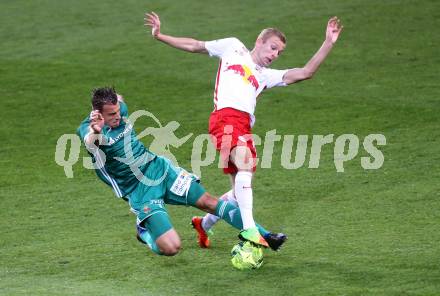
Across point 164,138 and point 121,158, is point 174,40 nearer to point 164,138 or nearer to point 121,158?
point 121,158

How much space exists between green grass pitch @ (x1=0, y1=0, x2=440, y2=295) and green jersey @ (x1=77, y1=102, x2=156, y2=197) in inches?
27.5

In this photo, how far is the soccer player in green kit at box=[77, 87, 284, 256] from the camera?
812 cm

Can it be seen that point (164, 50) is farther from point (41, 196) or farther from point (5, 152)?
point (41, 196)

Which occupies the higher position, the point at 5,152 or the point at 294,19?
the point at 294,19

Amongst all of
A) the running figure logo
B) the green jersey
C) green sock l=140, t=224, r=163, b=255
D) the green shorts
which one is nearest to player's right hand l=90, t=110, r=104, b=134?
the green jersey

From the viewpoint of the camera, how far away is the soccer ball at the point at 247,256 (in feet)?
26.1

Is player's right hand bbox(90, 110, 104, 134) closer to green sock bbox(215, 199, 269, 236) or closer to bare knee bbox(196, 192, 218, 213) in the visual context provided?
bare knee bbox(196, 192, 218, 213)

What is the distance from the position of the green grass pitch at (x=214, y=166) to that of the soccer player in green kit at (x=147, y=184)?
1.02 ft

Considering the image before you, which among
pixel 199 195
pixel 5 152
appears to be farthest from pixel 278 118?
pixel 199 195

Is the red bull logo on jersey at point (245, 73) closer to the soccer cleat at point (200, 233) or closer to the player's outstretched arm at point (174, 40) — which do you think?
the player's outstretched arm at point (174, 40)

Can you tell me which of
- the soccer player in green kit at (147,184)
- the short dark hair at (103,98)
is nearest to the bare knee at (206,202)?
the soccer player in green kit at (147,184)

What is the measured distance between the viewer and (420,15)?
55.8 feet

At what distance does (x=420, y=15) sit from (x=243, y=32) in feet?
10.5

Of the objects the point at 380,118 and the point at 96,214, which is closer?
the point at 96,214
